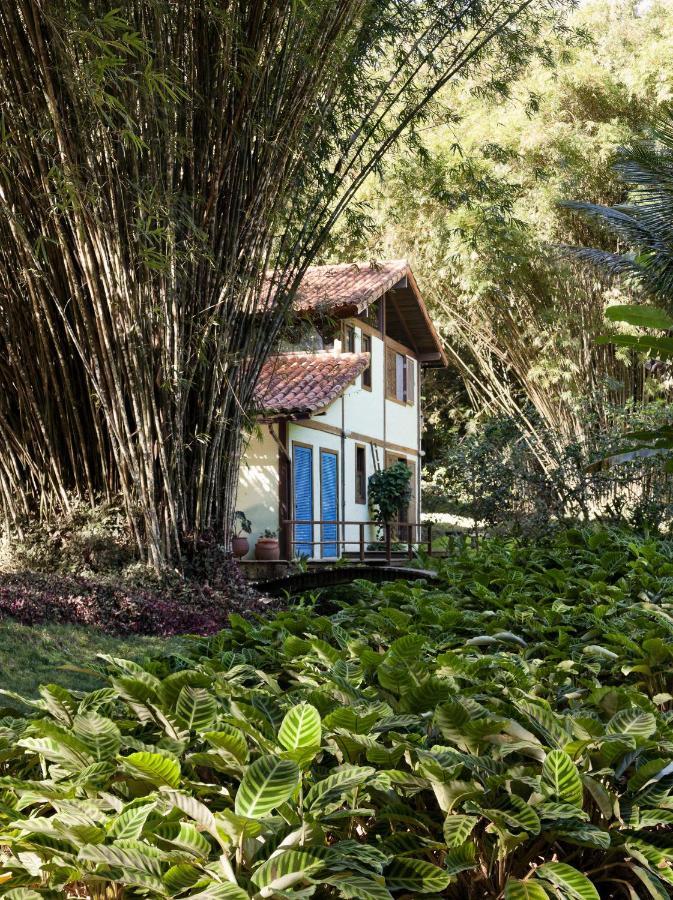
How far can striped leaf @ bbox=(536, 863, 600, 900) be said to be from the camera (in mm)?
1025

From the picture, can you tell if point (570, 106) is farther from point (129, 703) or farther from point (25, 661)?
point (129, 703)

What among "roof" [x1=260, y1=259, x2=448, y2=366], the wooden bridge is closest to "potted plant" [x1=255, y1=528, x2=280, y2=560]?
"roof" [x1=260, y1=259, x2=448, y2=366]

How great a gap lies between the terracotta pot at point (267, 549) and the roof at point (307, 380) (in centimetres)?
179

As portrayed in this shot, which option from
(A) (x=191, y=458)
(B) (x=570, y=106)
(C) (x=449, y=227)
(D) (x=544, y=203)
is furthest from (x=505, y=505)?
(B) (x=570, y=106)

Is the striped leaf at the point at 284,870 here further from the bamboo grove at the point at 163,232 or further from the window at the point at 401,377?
the window at the point at 401,377

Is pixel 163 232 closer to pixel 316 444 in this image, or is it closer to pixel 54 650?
pixel 54 650

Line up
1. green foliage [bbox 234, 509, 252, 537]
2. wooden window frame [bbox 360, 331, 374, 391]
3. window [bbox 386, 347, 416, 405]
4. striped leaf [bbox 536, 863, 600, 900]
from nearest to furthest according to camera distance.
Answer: striped leaf [bbox 536, 863, 600, 900] → green foliage [bbox 234, 509, 252, 537] → wooden window frame [bbox 360, 331, 374, 391] → window [bbox 386, 347, 416, 405]

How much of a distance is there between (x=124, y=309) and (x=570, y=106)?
1107cm

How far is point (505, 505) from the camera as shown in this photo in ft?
28.1

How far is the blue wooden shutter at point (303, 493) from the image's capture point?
13.7 metres

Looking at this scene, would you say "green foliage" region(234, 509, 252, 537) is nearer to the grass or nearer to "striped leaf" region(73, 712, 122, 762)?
the grass

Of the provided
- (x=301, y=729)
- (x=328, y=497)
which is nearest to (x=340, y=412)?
(x=328, y=497)

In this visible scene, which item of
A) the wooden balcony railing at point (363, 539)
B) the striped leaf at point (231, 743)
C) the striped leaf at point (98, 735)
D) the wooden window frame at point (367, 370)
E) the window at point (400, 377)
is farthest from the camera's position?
the window at point (400, 377)

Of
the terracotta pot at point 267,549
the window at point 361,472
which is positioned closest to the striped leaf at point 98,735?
the terracotta pot at point 267,549
